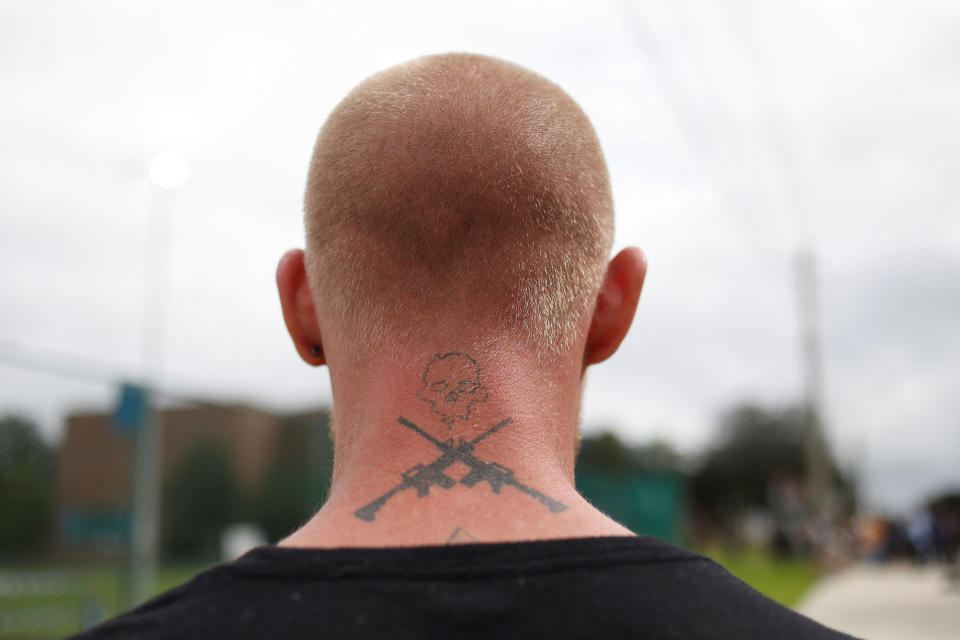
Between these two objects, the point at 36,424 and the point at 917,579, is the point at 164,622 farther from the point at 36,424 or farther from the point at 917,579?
the point at 917,579

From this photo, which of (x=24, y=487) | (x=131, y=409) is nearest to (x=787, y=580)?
(x=131, y=409)

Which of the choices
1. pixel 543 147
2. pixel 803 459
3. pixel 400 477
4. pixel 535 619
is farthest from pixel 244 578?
pixel 803 459

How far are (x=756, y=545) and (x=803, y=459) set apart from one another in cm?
657

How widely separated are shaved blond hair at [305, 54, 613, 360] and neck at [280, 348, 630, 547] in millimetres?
60

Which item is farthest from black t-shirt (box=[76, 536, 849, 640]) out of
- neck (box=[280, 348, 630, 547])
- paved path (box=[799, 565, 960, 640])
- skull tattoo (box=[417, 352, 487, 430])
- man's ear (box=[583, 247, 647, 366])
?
paved path (box=[799, 565, 960, 640])

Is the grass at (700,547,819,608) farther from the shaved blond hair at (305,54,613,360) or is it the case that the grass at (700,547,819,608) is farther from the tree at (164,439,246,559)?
the shaved blond hair at (305,54,613,360)

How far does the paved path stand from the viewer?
9.84 metres

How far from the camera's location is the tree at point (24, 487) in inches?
331

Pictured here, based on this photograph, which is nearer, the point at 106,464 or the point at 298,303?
the point at 298,303

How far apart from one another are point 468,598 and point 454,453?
276mm

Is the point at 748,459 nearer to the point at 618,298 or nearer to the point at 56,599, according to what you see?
the point at 56,599

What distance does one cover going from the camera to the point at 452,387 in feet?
4.38

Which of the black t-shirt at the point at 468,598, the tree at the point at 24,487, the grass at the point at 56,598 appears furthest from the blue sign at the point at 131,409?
the black t-shirt at the point at 468,598

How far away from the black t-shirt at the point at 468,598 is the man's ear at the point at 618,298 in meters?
0.47
